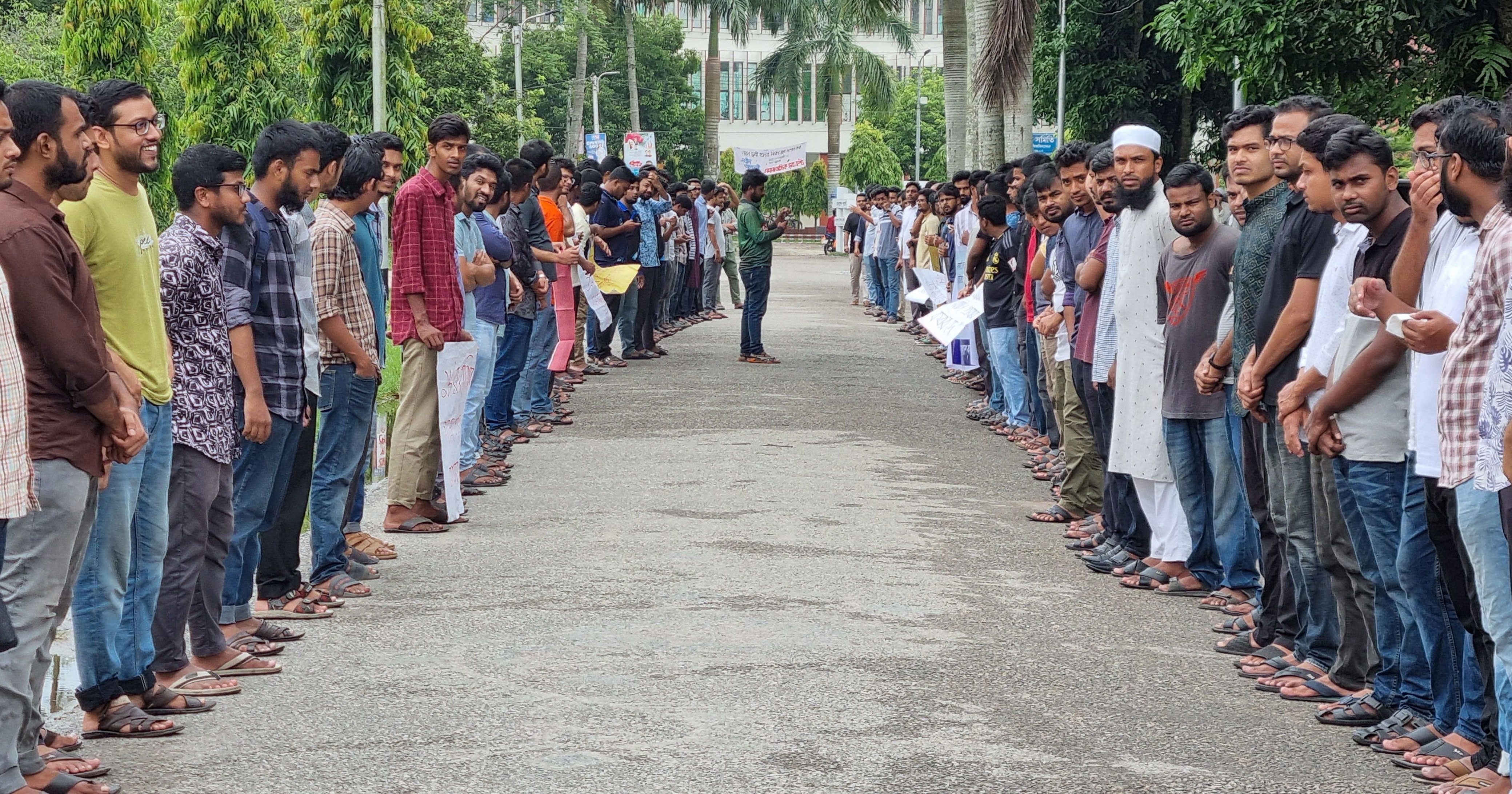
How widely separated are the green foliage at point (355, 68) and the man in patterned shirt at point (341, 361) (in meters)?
29.1

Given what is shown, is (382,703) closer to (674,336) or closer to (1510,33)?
(1510,33)

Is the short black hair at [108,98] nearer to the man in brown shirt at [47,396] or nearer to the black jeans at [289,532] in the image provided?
the man in brown shirt at [47,396]

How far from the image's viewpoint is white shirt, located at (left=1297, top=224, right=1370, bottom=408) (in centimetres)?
669

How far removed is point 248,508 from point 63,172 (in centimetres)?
239

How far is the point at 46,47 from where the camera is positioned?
52.4 meters

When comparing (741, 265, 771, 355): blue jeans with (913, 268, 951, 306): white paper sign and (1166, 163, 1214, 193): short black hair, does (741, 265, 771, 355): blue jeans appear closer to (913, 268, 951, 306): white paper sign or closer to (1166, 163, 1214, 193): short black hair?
(913, 268, 951, 306): white paper sign

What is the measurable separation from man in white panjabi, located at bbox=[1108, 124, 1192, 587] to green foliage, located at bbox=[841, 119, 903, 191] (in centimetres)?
7269

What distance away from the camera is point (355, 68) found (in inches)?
1506

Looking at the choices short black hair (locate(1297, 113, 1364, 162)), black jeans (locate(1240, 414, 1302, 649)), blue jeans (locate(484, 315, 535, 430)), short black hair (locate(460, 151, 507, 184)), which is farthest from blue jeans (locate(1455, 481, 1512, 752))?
blue jeans (locate(484, 315, 535, 430))

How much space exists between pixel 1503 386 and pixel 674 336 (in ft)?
68.9

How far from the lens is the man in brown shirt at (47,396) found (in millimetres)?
5172

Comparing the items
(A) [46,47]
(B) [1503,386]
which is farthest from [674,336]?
(A) [46,47]

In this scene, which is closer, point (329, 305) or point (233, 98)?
point (329, 305)

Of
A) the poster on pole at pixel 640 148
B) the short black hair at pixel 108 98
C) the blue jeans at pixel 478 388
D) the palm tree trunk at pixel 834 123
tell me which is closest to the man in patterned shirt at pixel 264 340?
the short black hair at pixel 108 98
